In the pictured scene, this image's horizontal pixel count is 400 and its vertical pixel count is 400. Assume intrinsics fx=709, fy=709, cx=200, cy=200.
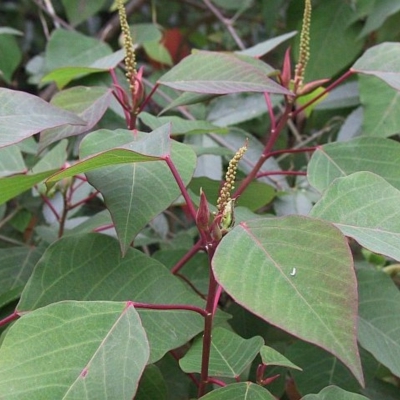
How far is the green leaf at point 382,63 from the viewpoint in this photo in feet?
2.24

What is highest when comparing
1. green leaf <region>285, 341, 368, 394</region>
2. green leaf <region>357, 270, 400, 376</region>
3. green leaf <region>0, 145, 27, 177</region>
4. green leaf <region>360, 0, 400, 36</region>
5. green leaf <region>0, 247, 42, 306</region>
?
green leaf <region>360, 0, 400, 36</region>

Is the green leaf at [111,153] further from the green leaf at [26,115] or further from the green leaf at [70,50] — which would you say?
the green leaf at [70,50]

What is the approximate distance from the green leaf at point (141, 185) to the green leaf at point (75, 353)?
7cm

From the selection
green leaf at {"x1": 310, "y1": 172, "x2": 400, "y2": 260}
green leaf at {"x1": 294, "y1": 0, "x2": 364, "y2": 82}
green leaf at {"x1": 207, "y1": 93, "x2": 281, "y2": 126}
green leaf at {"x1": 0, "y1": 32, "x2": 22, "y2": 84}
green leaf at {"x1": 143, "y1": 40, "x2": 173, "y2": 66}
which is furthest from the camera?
green leaf at {"x1": 143, "y1": 40, "x2": 173, "y2": 66}

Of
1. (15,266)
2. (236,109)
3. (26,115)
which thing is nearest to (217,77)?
(26,115)

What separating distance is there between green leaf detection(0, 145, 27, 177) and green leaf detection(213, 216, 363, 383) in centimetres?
36

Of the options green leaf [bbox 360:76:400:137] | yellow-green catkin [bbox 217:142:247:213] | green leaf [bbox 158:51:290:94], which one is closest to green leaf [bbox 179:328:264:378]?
yellow-green catkin [bbox 217:142:247:213]

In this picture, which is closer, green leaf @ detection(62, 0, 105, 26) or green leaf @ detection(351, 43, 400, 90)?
green leaf @ detection(351, 43, 400, 90)

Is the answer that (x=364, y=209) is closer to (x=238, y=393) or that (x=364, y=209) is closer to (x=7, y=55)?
(x=238, y=393)

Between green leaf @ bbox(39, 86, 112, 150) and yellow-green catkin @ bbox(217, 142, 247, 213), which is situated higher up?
yellow-green catkin @ bbox(217, 142, 247, 213)

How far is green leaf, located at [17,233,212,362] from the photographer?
57 centimetres

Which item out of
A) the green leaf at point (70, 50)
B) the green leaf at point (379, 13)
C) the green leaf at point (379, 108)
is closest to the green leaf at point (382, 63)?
the green leaf at point (379, 108)

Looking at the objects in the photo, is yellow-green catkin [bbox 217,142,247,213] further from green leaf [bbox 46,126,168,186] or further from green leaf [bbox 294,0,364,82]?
green leaf [bbox 294,0,364,82]

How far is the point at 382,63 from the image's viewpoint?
70 cm
